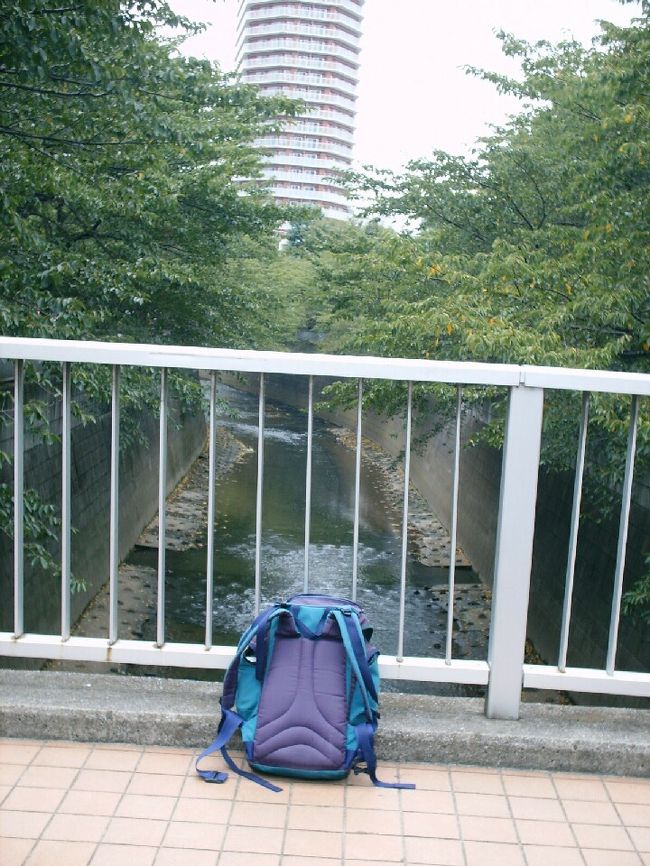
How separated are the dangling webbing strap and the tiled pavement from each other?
0.02m

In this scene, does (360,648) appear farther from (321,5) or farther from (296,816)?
(321,5)

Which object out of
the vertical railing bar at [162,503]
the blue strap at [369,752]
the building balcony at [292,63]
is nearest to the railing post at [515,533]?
the blue strap at [369,752]

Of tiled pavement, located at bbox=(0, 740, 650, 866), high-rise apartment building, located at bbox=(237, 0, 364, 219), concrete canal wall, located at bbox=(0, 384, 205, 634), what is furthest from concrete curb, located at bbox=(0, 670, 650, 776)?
high-rise apartment building, located at bbox=(237, 0, 364, 219)

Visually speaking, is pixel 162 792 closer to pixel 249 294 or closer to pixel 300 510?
pixel 249 294

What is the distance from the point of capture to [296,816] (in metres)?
2.26

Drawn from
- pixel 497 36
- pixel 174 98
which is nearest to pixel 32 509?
pixel 174 98

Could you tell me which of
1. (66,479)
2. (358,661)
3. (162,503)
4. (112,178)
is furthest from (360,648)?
(112,178)

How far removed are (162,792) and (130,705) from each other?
350mm

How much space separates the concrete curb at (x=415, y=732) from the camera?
8.35 feet

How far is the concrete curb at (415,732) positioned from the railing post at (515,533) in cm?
16

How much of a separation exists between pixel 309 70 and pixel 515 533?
111150mm

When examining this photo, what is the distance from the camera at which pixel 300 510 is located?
56.6 feet

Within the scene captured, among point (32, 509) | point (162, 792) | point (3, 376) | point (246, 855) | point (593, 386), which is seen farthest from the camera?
point (3, 376)

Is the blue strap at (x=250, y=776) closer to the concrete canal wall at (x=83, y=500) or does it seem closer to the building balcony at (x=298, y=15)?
the concrete canal wall at (x=83, y=500)
